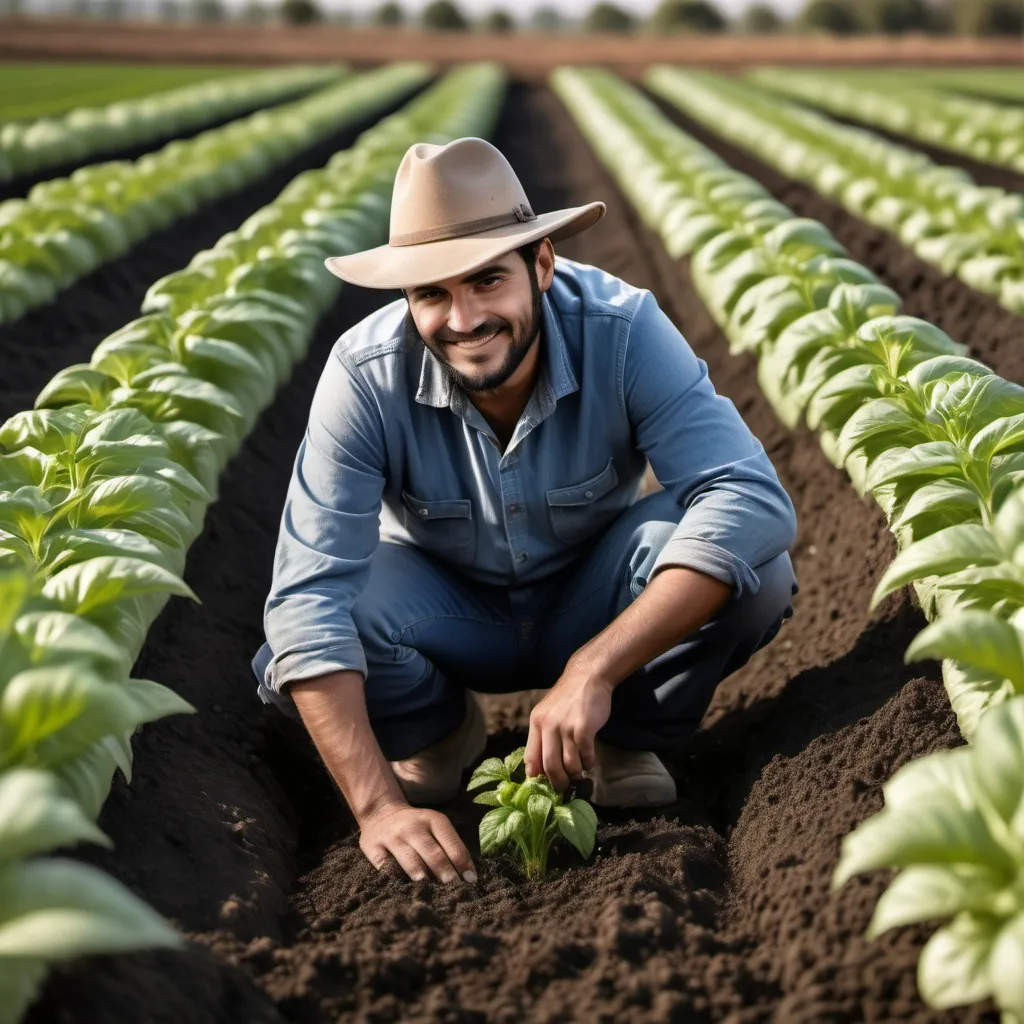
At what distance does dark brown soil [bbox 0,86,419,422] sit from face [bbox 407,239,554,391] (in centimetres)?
300

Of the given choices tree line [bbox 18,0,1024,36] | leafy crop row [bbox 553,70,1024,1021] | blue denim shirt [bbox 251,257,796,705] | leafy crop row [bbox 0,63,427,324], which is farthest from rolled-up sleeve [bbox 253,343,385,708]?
tree line [bbox 18,0,1024,36]

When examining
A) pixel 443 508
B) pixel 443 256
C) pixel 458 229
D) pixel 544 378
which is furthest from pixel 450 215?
pixel 443 508

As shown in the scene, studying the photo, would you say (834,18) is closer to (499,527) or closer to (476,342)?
(499,527)

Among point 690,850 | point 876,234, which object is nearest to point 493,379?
point 690,850

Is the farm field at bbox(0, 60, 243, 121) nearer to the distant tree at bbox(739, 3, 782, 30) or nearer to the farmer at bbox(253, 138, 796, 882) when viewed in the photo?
the farmer at bbox(253, 138, 796, 882)

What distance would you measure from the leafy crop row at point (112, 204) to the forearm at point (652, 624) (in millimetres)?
4755

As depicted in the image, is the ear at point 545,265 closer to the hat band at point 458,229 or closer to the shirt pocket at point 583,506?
the hat band at point 458,229

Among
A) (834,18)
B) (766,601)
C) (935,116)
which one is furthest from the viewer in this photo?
(834,18)

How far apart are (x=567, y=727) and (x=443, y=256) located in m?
1.12

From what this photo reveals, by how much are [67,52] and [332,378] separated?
3885cm

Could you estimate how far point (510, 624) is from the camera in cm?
380

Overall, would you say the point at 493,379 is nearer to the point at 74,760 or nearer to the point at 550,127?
the point at 74,760

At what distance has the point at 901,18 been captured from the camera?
5988 centimetres

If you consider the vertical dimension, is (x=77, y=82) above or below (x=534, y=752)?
above
